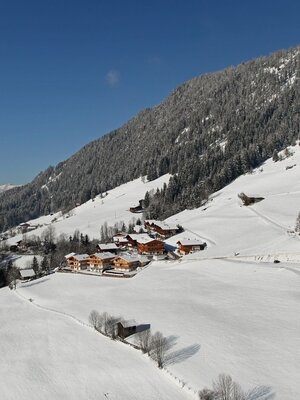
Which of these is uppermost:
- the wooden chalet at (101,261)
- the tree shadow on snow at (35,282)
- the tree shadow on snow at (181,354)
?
the wooden chalet at (101,261)

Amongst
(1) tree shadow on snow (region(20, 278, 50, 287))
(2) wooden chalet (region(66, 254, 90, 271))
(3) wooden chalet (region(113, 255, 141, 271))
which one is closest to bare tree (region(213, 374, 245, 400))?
(3) wooden chalet (region(113, 255, 141, 271))

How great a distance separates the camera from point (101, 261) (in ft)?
316

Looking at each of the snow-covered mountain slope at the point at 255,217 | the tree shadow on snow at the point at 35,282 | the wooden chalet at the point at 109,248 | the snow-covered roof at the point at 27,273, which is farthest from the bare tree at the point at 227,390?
the wooden chalet at the point at 109,248

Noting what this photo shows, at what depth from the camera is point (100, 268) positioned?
96375mm

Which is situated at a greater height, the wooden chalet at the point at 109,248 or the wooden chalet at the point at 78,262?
the wooden chalet at the point at 109,248

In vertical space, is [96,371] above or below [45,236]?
below

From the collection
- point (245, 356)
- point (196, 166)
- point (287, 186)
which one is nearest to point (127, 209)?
point (196, 166)

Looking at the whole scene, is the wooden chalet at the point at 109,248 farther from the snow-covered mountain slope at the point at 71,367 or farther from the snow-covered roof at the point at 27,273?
the snow-covered mountain slope at the point at 71,367

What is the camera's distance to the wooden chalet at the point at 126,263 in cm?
9050

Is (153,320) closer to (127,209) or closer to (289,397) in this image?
(289,397)

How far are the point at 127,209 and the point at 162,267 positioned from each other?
106 meters

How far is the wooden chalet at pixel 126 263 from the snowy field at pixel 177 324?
4.93 m

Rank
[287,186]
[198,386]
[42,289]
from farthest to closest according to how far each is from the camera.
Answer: [287,186]
[42,289]
[198,386]

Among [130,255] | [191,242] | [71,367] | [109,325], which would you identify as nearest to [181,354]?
[71,367]
